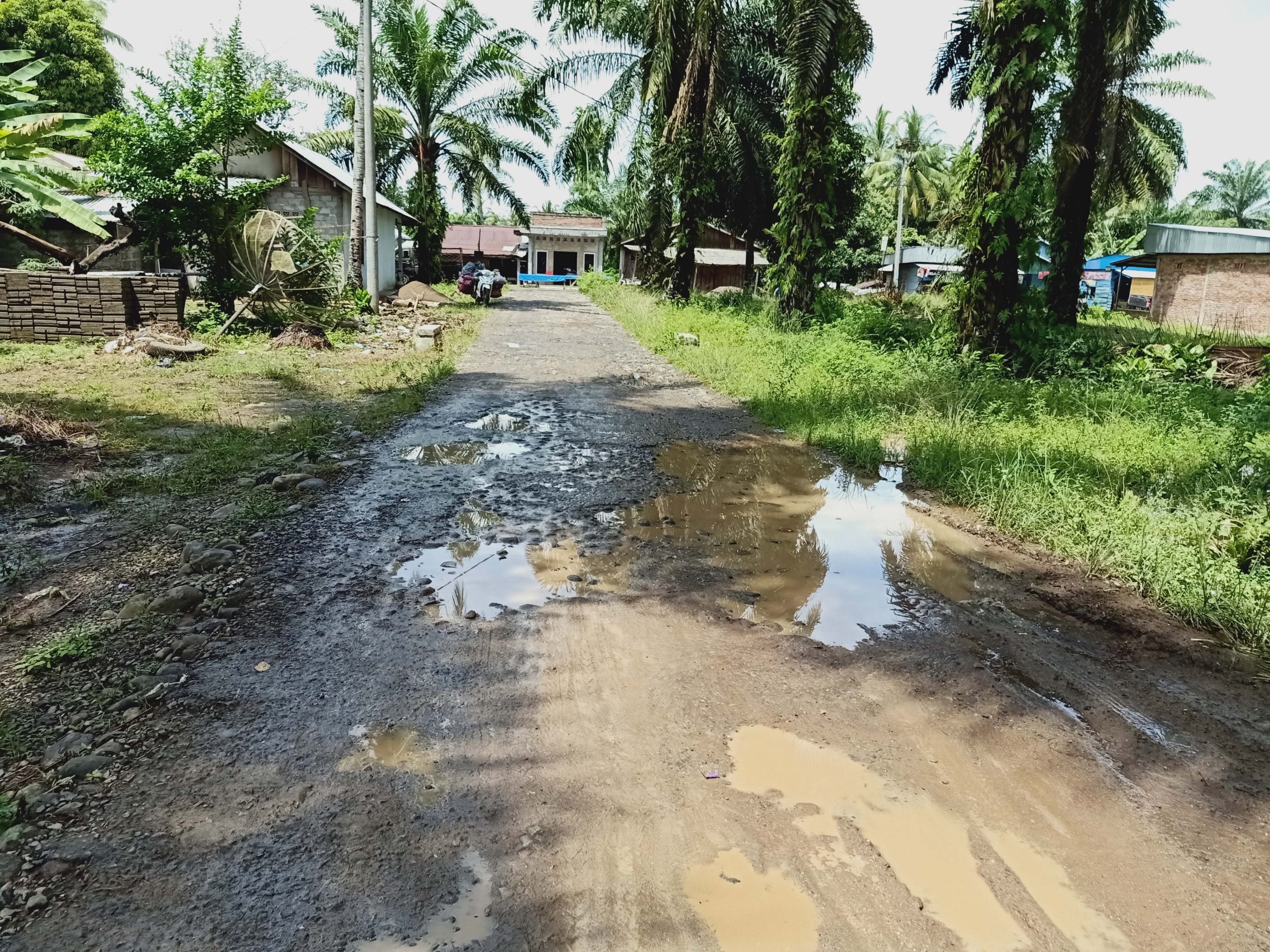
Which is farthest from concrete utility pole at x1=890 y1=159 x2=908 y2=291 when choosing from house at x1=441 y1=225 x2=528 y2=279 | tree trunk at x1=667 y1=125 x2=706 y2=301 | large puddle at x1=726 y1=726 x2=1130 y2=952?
large puddle at x1=726 y1=726 x2=1130 y2=952

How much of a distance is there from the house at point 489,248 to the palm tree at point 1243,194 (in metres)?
41.4

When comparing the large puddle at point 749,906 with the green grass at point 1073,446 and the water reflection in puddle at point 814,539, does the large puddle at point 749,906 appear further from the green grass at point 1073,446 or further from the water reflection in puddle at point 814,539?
the green grass at point 1073,446

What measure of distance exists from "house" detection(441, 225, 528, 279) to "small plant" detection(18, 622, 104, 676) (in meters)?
45.6

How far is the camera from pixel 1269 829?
8.87ft

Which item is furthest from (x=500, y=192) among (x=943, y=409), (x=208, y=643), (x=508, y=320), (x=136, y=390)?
(x=208, y=643)

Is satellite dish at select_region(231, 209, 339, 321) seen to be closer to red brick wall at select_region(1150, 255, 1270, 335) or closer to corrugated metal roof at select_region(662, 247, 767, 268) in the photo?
red brick wall at select_region(1150, 255, 1270, 335)

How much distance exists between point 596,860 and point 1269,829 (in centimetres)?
210

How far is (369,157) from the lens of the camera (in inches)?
671

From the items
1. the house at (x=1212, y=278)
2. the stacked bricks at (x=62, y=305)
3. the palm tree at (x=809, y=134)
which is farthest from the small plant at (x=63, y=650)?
the house at (x=1212, y=278)

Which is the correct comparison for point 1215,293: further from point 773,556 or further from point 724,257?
point 773,556

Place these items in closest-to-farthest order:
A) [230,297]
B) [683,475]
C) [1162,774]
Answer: [1162,774] < [683,475] < [230,297]

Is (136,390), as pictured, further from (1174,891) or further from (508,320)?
(508,320)

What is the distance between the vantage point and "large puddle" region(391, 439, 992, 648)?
172 inches

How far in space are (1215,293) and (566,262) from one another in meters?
36.3
